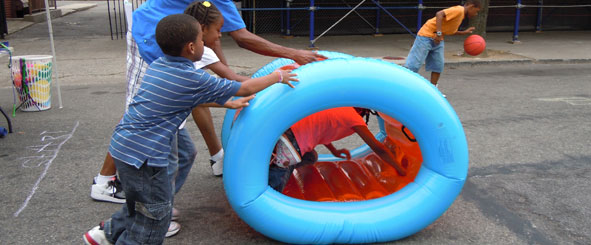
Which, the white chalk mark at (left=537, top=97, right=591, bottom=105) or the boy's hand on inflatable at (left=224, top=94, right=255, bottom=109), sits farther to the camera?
the white chalk mark at (left=537, top=97, right=591, bottom=105)

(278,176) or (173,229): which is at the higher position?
(278,176)

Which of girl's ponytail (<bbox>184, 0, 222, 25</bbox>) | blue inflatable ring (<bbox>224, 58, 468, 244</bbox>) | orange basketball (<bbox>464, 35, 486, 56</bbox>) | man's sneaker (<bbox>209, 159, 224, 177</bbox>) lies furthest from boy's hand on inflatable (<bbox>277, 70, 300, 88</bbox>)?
orange basketball (<bbox>464, 35, 486, 56</bbox>)

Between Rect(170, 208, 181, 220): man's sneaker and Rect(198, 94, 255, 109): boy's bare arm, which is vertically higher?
Rect(198, 94, 255, 109): boy's bare arm

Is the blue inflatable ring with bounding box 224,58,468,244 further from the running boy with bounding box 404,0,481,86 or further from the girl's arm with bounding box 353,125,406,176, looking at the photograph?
the running boy with bounding box 404,0,481,86

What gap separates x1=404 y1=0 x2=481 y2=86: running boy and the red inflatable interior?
10.8ft

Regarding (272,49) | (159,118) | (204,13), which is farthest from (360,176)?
(159,118)

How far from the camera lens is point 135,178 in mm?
2486

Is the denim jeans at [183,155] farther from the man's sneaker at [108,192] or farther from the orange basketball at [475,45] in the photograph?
the orange basketball at [475,45]

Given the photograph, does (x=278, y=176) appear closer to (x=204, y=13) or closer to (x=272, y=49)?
(x=272, y=49)

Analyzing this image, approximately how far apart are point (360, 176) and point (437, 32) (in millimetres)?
3705

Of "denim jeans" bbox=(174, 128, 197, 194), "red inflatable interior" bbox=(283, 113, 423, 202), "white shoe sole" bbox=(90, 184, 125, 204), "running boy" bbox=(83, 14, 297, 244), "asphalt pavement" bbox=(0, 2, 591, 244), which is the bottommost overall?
"asphalt pavement" bbox=(0, 2, 591, 244)

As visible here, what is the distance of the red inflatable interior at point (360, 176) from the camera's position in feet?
11.3

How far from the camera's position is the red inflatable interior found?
346 cm

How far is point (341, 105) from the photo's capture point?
287 centimetres
